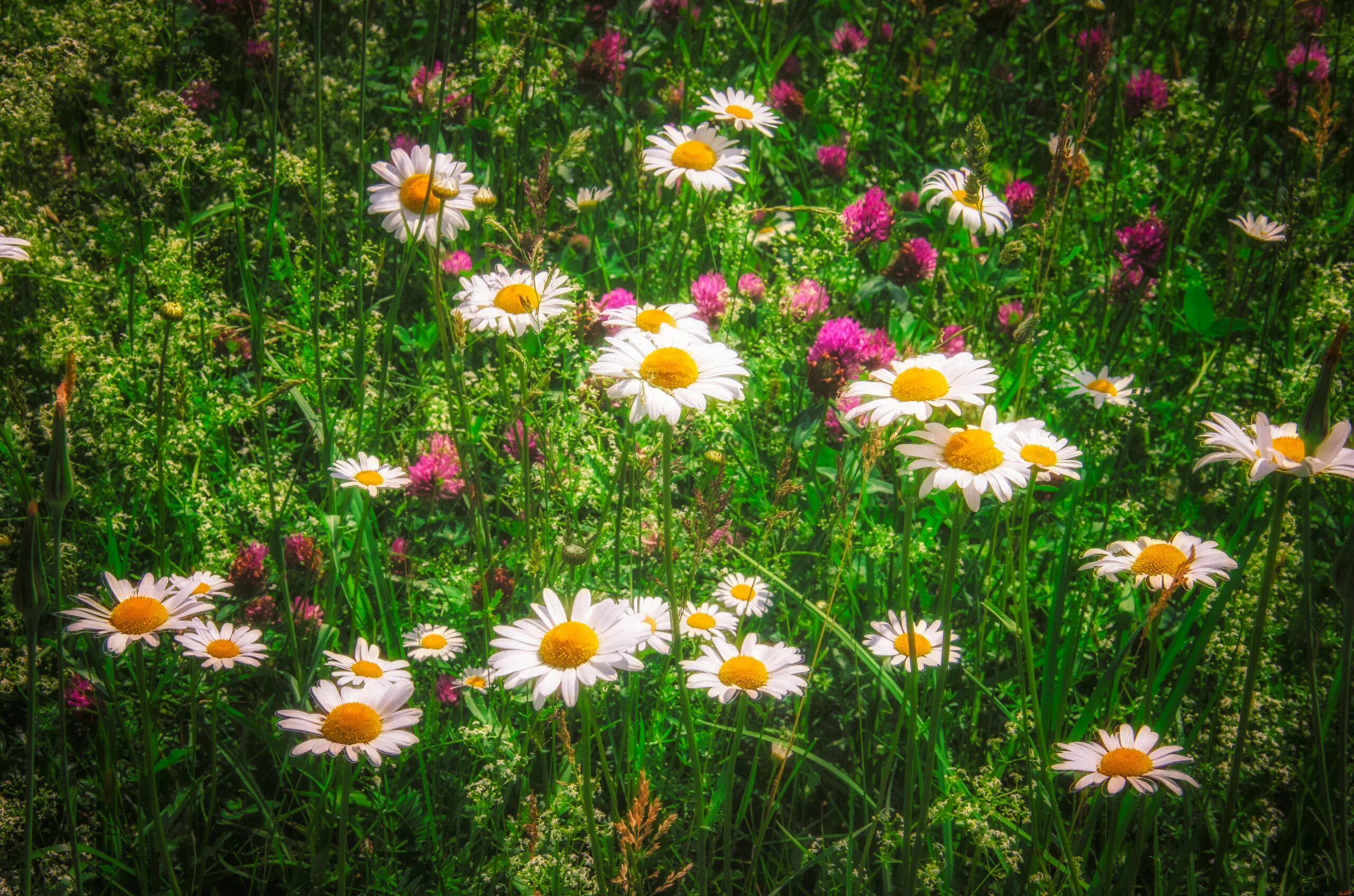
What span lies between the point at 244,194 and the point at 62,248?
0.90 m

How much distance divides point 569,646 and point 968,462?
24.8 inches

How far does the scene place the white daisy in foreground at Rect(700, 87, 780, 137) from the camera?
7.81 ft

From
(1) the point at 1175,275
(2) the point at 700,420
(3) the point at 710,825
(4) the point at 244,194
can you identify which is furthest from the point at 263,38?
(1) the point at 1175,275

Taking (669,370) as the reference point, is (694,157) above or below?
above

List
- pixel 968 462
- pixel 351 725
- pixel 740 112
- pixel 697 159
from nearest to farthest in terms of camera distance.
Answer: pixel 968 462, pixel 351 725, pixel 697 159, pixel 740 112

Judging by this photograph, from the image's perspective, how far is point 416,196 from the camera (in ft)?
6.08

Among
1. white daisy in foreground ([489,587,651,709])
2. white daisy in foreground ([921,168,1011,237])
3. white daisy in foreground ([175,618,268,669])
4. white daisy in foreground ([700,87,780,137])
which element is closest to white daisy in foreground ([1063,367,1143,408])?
white daisy in foreground ([921,168,1011,237])

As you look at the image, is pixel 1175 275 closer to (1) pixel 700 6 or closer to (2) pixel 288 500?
(1) pixel 700 6

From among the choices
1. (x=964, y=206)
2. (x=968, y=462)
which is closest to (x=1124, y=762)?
(x=968, y=462)

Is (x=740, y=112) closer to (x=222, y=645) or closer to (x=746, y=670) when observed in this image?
(x=746, y=670)

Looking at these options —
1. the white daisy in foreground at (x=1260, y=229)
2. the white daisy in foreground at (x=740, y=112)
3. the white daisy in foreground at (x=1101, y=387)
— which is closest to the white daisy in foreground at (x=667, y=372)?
the white daisy in foreground at (x=740, y=112)

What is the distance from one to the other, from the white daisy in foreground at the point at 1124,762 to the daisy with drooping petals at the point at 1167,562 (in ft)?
0.83

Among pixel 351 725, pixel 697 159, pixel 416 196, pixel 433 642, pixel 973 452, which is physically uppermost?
pixel 697 159

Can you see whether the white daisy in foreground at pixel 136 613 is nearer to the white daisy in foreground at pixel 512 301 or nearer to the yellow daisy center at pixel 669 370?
Result: the white daisy in foreground at pixel 512 301
